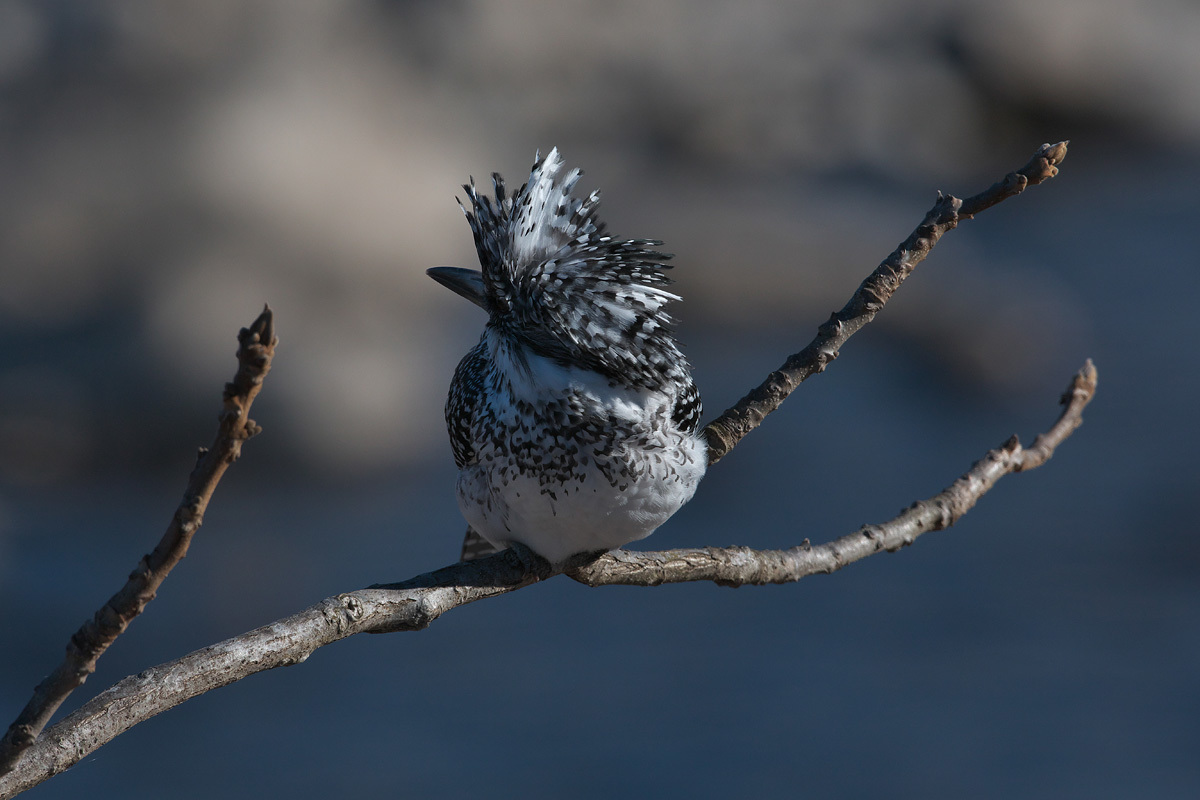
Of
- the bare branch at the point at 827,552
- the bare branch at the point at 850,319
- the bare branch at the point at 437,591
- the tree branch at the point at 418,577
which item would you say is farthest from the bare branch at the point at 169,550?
the bare branch at the point at 850,319

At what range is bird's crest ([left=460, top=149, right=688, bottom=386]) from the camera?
3.68 meters

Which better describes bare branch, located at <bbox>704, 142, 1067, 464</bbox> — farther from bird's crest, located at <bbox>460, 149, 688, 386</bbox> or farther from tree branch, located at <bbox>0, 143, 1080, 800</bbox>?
bird's crest, located at <bbox>460, 149, 688, 386</bbox>

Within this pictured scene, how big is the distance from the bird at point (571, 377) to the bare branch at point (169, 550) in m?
1.81

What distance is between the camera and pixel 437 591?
338cm

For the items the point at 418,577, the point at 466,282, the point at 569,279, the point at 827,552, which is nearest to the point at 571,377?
the point at 569,279

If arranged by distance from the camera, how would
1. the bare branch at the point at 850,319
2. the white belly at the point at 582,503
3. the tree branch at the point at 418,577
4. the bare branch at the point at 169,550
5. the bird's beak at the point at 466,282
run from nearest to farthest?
the bare branch at the point at 169,550 < the tree branch at the point at 418,577 < the white belly at the point at 582,503 < the bare branch at the point at 850,319 < the bird's beak at the point at 466,282

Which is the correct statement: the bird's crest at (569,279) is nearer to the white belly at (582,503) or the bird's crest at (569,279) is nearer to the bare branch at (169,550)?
the white belly at (582,503)

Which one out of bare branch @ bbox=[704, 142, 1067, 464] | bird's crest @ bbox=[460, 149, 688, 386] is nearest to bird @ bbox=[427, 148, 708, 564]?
bird's crest @ bbox=[460, 149, 688, 386]

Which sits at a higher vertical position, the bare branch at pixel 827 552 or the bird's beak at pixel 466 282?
the bird's beak at pixel 466 282

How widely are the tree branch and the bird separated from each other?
0.88ft

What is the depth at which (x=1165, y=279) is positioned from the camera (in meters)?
22.4

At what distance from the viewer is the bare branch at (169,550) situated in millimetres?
1714

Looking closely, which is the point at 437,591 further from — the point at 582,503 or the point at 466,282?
the point at 466,282

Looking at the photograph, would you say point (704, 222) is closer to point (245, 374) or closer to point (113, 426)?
point (113, 426)
